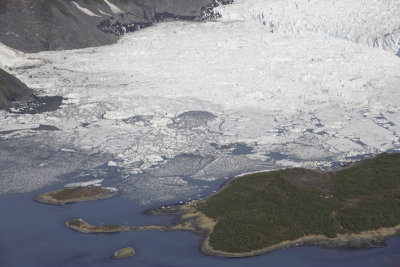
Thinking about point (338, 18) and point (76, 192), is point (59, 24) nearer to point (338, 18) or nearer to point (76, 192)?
point (338, 18)

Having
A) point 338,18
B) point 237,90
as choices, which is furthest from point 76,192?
point 338,18

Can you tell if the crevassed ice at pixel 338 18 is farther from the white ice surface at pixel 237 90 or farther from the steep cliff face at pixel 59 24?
the steep cliff face at pixel 59 24

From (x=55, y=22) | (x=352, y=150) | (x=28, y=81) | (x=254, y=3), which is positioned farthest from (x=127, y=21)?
(x=352, y=150)

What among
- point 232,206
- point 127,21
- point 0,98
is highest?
point 127,21

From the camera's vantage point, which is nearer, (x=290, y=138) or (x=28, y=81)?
(x=290, y=138)

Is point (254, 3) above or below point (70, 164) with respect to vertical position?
above

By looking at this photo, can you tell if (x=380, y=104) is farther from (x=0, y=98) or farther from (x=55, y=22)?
(x=55, y=22)

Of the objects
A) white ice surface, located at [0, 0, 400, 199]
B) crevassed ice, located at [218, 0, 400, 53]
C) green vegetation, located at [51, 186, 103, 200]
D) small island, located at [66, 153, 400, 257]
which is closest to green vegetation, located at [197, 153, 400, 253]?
small island, located at [66, 153, 400, 257]
